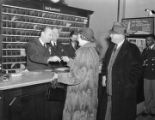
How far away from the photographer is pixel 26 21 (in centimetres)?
462

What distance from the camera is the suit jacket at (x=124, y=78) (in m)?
3.22

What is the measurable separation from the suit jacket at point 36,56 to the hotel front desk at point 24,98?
430mm

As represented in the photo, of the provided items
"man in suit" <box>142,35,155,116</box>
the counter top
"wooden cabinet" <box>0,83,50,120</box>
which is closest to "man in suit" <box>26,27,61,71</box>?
the counter top

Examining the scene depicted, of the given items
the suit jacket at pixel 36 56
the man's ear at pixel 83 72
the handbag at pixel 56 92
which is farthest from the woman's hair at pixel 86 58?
the suit jacket at pixel 36 56

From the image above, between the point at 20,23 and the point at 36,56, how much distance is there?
1128mm

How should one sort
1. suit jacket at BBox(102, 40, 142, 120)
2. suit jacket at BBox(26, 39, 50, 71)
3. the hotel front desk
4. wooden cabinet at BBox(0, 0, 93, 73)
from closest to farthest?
the hotel front desk, suit jacket at BBox(102, 40, 142, 120), suit jacket at BBox(26, 39, 50, 71), wooden cabinet at BBox(0, 0, 93, 73)

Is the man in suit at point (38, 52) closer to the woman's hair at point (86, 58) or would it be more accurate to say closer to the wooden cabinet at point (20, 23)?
the wooden cabinet at point (20, 23)

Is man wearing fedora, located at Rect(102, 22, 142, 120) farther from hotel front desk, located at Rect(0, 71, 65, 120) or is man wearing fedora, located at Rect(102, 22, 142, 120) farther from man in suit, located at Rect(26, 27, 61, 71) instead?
man in suit, located at Rect(26, 27, 61, 71)

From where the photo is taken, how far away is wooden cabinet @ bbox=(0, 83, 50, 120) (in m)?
2.46

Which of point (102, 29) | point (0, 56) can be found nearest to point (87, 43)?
point (0, 56)

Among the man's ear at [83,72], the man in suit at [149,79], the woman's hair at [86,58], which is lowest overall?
the man in suit at [149,79]

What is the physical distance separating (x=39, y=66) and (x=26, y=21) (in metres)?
1.26

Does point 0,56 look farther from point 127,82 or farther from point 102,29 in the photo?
point 102,29

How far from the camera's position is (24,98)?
106 inches
